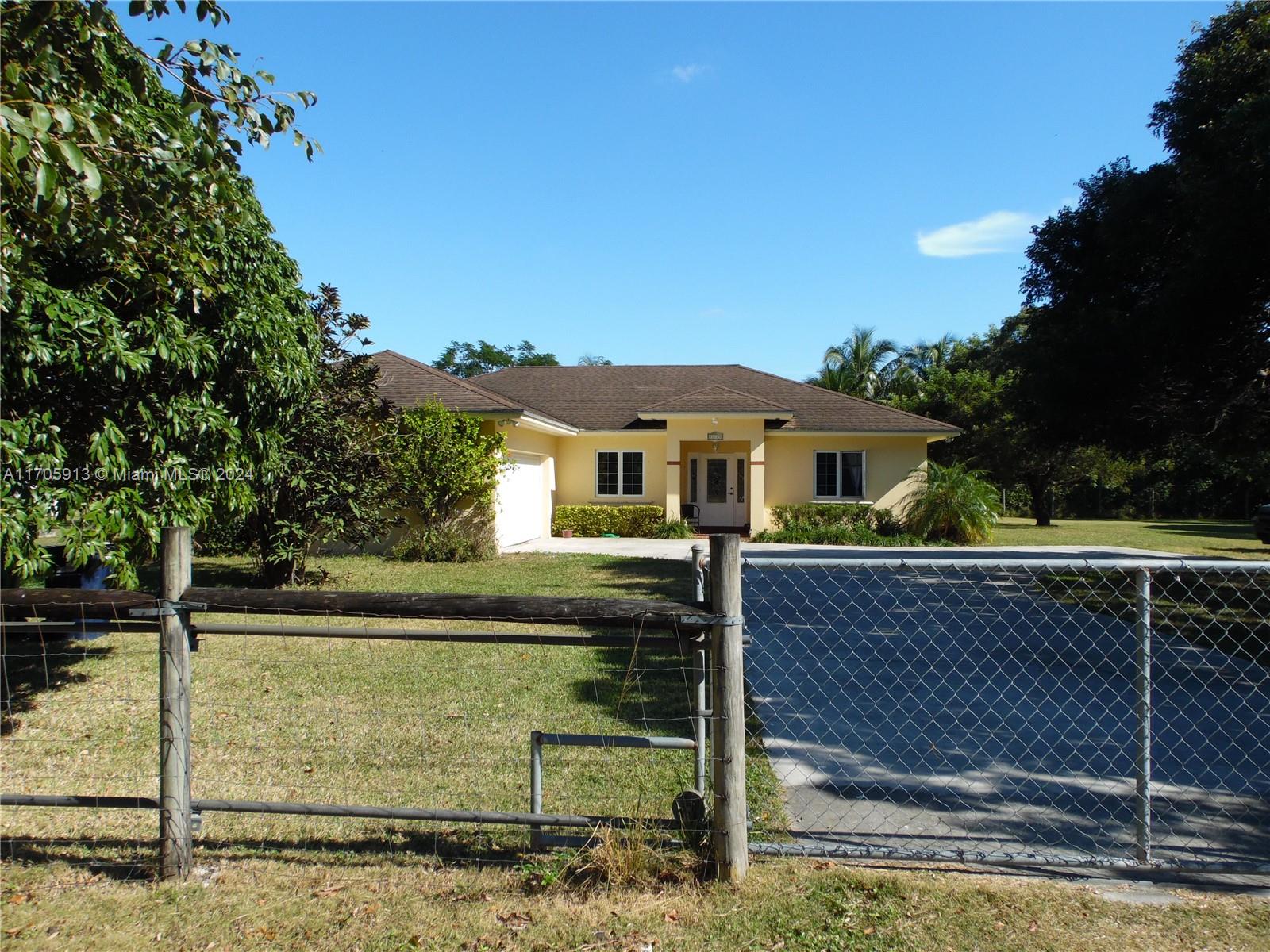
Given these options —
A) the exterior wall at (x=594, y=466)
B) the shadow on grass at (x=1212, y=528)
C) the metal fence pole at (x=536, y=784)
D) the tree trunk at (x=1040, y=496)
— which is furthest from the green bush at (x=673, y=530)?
the metal fence pole at (x=536, y=784)

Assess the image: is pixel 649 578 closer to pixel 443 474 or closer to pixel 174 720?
pixel 443 474

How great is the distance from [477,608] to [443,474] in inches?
521

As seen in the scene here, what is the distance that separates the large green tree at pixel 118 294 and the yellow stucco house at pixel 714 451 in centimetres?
1411

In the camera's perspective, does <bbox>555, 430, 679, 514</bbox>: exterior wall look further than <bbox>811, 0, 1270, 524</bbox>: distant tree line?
Yes

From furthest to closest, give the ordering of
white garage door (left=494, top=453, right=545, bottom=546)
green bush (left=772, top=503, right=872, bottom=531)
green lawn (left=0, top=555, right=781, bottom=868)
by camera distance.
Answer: green bush (left=772, top=503, right=872, bottom=531)
white garage door (left=494, top=453, right=545, bottom=546)
green lawn (left=0, top=555, right=781, bottom=868)

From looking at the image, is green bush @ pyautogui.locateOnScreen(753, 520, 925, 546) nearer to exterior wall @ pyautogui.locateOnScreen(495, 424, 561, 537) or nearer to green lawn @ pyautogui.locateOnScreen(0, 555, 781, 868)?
exterior wall @ pyautogui.locateOnScreen(495, 424, 561, 537)

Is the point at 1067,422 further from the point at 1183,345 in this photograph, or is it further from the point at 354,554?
the point at 354,554

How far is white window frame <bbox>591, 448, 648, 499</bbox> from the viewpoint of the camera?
24750mm

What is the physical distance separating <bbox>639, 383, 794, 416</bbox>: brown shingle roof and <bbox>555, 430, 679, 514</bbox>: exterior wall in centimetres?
108

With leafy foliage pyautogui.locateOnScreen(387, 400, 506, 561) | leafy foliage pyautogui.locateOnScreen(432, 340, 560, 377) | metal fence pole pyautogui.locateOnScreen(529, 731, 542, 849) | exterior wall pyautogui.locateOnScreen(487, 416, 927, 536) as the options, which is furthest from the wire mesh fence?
leafy foliage pyautogui.locateOnScreen(432, 340, 560, 377)

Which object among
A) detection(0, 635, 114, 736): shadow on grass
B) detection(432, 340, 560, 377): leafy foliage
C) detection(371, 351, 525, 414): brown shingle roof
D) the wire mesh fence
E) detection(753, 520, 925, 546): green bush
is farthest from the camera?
detection(432, 340, 560, 377): leafy foliage

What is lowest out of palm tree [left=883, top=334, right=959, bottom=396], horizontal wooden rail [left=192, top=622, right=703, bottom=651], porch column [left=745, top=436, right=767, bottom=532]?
horizontal wooden rail [left=192, top=622, right=703, bottom=651]

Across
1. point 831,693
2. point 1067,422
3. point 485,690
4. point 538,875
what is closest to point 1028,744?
point 831,693

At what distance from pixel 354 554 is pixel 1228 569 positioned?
16499mm
